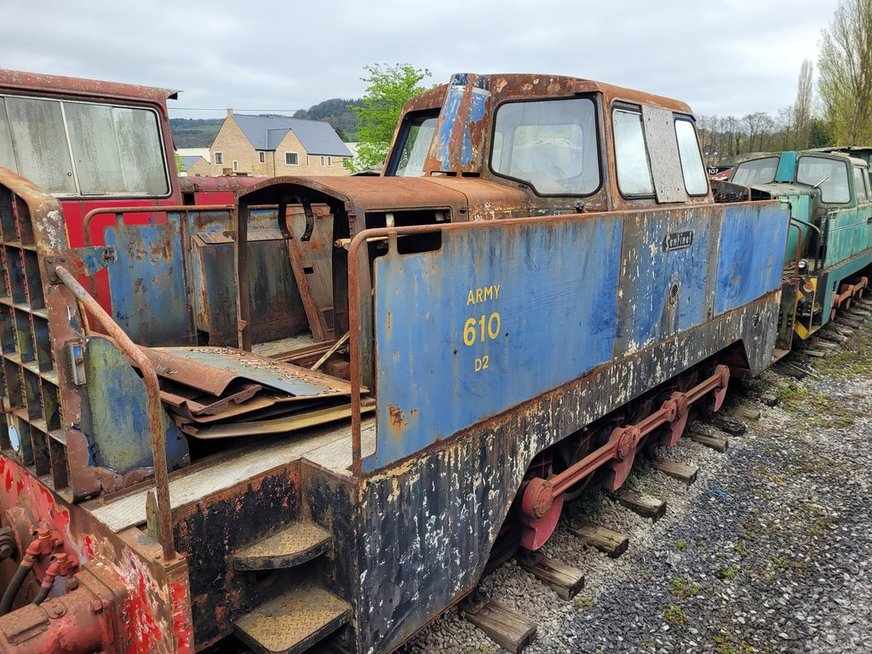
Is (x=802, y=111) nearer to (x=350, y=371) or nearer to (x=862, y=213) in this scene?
(x=862, y=213)

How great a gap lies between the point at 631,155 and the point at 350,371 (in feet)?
8.62

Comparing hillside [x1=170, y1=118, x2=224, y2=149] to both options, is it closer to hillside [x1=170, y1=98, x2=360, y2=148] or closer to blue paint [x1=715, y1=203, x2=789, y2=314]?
hillside [x1=170, y1=98, x2=360, y2=148]

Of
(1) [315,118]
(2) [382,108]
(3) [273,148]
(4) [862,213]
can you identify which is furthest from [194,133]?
(4) [862,213]

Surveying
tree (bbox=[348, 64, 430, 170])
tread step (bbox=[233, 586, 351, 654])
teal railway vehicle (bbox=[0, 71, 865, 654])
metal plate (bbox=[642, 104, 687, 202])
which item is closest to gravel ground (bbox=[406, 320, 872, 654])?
teal railway vehicle (bbox=[0, 71, 865, 654])

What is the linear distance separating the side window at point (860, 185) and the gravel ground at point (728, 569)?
6467 mm

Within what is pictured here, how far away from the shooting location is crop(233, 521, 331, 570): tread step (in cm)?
222

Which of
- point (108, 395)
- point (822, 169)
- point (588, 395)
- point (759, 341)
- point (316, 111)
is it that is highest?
point (316, 111)

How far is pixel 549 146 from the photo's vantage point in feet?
13.5

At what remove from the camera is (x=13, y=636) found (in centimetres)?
191

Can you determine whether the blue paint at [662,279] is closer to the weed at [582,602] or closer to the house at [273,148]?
the weed at [582,602]

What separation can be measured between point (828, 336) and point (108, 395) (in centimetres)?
992

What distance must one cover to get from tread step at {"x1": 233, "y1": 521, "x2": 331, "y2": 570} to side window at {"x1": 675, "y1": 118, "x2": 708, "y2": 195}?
12.7 feet

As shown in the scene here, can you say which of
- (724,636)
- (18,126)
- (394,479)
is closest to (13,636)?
(394,479)

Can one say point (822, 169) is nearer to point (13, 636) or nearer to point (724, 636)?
point (724, 636)
